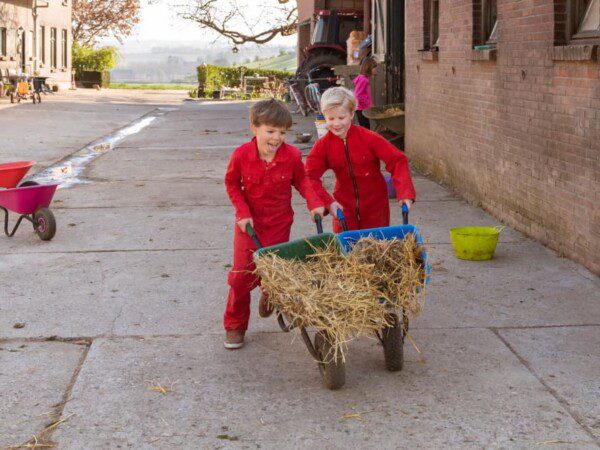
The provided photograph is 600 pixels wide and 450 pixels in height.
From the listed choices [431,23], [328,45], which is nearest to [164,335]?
[431,23]

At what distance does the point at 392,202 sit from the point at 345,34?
15.9 m

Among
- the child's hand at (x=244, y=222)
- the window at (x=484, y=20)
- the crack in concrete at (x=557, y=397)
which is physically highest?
the window at (x=484, y=20)

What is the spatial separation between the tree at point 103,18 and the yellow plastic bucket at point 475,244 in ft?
166

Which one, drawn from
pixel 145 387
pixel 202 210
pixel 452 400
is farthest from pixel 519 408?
pixel 202 210

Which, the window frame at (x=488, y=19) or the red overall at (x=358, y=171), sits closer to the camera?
the red overall at (x=358, y=171)

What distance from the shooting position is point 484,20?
9977 millimetres

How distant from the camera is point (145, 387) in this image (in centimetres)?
467

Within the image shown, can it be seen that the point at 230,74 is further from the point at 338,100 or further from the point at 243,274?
the point at 243,274

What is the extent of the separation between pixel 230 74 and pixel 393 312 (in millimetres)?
41763

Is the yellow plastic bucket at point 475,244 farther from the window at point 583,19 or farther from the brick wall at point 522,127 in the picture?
the window at point 583,19

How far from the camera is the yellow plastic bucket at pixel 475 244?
7309 millimetres

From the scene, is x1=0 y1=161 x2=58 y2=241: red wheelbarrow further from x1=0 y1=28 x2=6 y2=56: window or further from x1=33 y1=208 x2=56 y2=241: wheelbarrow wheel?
x1=0 y1=28 x2=6 y2=56: window

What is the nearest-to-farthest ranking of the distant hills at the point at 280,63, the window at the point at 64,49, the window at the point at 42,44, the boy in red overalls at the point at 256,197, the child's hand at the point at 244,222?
the child's hand at the point at 244,222 → the boy in red overalls at the point at 256,197 → the window at the point at 42,44 → the window at the point at 64,49 → the distant hills at the point at 280,63

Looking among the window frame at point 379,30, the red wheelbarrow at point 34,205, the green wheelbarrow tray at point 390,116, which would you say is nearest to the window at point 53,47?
the window frame at point 379,30
